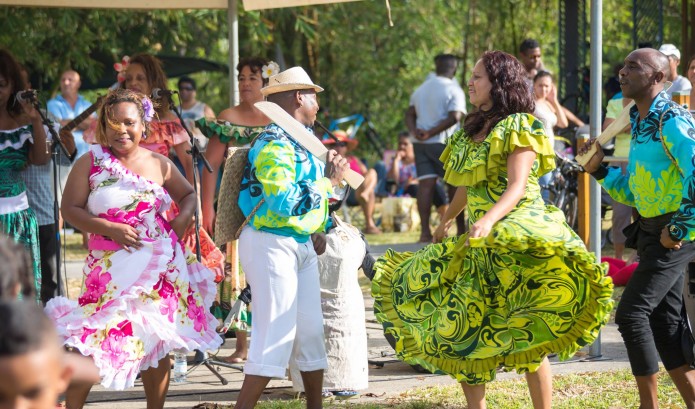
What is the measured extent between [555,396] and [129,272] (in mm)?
2477

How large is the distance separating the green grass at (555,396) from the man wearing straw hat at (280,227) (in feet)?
2.23

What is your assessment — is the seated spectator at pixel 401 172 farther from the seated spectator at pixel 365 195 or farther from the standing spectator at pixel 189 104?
the standing spectator at pixel 189 104

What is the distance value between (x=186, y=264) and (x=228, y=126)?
166 cm

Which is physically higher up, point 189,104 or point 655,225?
point 189,104

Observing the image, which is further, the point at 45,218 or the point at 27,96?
the point at 45,218

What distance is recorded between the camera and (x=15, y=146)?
6.69 meters

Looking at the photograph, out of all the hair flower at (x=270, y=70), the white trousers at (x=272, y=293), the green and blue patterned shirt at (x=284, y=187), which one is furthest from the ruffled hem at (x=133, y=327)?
the hair flower at (x=270, y=70)

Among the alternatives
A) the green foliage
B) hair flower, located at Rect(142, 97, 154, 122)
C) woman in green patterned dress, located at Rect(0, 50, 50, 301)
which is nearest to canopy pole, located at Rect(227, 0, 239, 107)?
woman in green patterned dress, located at Rect(0, 50, 50, 301)

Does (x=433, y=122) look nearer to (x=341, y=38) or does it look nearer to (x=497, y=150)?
(x=497, y=150)

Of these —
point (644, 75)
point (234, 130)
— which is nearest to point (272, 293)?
point (234, 130)

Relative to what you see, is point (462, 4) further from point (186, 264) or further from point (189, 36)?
point (186, 264)

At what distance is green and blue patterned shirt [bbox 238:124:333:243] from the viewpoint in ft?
17.2

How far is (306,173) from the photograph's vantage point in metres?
5.42

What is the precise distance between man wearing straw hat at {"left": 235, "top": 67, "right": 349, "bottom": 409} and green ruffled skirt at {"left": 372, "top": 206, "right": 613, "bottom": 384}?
0.64 metres
